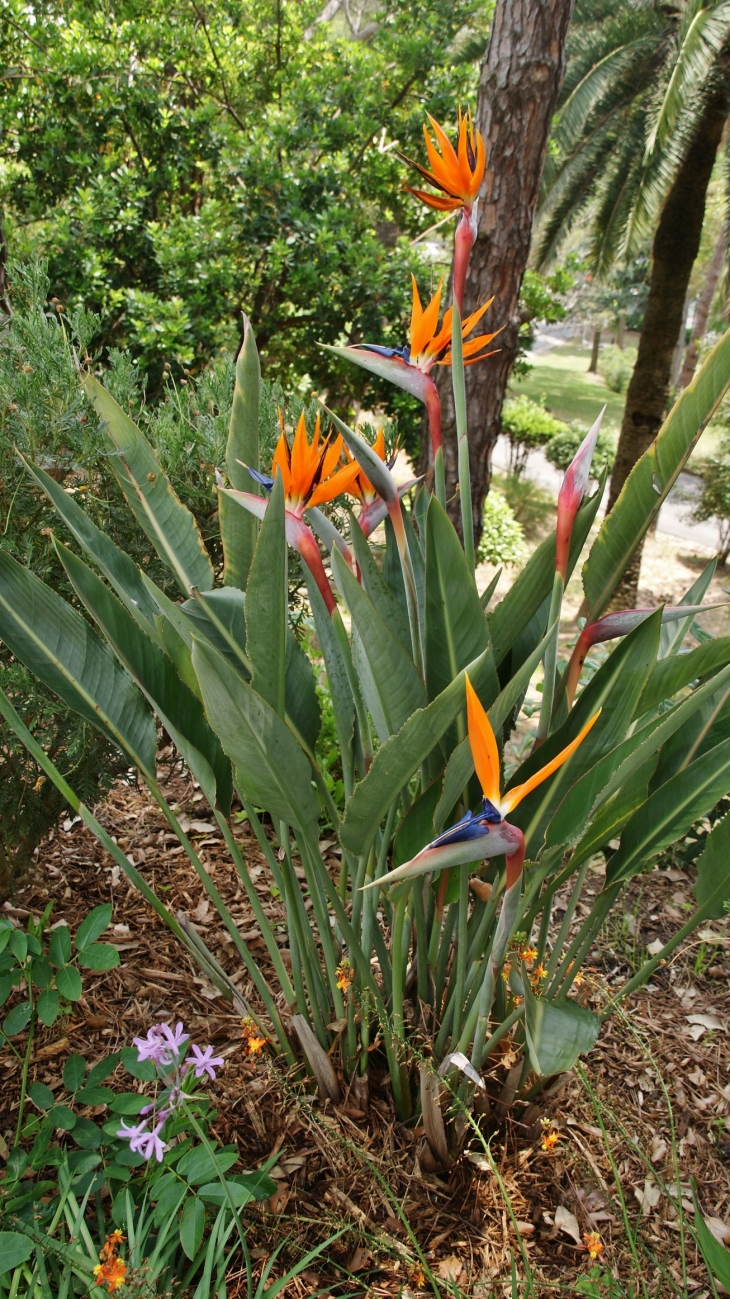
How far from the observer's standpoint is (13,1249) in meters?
1.08

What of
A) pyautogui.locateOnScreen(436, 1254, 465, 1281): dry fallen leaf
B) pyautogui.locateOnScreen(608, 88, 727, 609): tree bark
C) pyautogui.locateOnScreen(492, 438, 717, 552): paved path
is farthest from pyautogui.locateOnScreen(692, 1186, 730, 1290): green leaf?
pyautogui.locateOnScreen(492, 438, 717, 552): paved path

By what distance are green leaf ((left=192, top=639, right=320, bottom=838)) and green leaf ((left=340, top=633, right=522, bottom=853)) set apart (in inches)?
3.0

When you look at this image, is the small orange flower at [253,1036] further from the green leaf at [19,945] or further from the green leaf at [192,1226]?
the green leaf at [19,945]

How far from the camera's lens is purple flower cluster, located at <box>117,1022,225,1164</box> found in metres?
1.22

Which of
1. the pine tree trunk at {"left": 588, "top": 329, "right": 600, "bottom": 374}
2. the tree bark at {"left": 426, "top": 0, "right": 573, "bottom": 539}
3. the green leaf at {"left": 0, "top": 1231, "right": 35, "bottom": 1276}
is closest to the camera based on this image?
the green leaf at {"left": 0, "top": 1231, "right": 35, "bottom": 1276}

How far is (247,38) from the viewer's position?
5270mm

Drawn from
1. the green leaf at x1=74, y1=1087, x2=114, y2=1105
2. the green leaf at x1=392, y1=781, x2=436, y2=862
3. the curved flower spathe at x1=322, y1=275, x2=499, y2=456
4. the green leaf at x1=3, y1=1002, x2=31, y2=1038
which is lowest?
the green leaf at x1=74, y1=1087, x2=114, y2=1105

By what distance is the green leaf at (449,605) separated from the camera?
1.12m

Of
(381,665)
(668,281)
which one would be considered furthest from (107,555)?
(668,281)

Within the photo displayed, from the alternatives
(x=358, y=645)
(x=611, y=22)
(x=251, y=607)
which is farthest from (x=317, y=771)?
(x=611, y=22)

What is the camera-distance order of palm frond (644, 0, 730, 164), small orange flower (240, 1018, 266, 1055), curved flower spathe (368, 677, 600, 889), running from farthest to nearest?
palm frond (644, 0, 730, 164), small orange flower (240, 1018, 266, 1055), curved flower spathe (368, 677, 600, 889)

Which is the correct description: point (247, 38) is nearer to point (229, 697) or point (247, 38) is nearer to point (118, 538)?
point (118, 538)

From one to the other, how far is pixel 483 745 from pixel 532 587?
1.38ft

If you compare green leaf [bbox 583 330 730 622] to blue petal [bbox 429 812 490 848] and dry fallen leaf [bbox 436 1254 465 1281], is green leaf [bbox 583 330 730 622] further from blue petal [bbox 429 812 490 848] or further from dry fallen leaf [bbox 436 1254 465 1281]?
dry fallen leaf [bbox 436 1254 465 1281]
